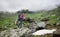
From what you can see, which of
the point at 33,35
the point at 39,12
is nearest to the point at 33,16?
the point at 39,12

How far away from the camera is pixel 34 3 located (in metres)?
6.96

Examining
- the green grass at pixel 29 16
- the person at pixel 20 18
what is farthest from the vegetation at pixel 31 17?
the person at pixel 20 18

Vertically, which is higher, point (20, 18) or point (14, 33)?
point (20, 18)

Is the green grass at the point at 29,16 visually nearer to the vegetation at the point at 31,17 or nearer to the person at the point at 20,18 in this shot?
the vegetation at the point at 31,17

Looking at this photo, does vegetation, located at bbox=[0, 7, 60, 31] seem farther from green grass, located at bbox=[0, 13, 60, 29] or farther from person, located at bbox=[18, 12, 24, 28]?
person, located at bbox=[18, 12, 24, 28]

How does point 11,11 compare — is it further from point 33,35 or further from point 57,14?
point 57,14

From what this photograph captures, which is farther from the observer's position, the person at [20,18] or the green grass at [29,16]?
the person at [20,18]

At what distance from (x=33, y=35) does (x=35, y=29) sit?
0.33 meters

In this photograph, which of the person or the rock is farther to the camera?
the person

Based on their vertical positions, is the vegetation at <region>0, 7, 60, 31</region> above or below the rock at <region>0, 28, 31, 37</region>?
above

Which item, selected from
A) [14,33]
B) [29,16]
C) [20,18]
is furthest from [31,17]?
[14,33]

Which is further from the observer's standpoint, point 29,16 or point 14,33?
point 29,16

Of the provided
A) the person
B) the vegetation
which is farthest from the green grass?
the person

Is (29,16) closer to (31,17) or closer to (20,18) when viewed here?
(31,17)
